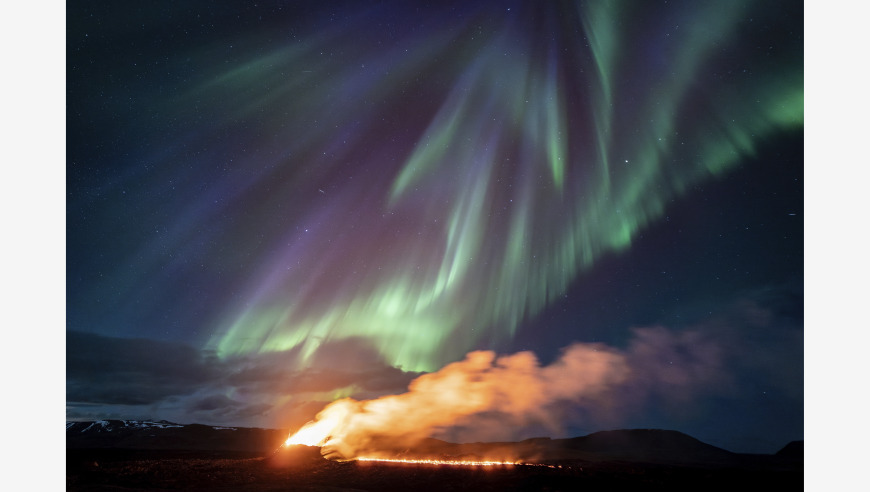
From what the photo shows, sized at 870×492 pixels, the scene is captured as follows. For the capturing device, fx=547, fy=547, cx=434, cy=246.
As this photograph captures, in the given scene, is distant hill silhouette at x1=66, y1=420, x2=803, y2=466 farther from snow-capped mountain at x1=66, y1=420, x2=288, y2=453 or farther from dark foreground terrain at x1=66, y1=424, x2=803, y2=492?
dark foreground terrain at x1=66, y1=424, x2=803, y2=492

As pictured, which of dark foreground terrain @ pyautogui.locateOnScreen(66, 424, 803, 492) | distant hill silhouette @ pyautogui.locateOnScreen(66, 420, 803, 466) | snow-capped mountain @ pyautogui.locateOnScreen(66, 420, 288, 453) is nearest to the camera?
dark foreground terrain @ pyautogui.locateOnScreen(66, 424, 803, 492)

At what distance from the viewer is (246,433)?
147500 mm

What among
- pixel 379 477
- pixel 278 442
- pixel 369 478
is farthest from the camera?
pixel 278 442

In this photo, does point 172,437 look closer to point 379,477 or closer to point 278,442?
point 278,442

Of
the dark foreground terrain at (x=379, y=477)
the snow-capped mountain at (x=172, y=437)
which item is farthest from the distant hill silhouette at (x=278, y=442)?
the dark foreground terrain at (x=379, y=477)

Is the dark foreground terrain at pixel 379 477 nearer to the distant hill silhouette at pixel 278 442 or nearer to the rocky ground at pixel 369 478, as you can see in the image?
the rocky ground at pixel 369 478

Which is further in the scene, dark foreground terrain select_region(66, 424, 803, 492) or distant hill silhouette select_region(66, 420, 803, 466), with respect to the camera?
distant hill silhouette select_region(66, 420, 803, 466)

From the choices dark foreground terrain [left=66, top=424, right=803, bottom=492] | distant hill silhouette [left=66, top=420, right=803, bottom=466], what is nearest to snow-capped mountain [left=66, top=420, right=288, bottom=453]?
distant hill silhouette [left=66, top=420, right=803, bottom=466]

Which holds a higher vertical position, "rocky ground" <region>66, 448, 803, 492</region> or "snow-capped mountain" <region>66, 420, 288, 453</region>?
"rocky ground" <region>66, 448, 803, 492</region>

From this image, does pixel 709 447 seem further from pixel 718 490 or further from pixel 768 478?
pixel 718 490

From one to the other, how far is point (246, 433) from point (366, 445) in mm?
121631

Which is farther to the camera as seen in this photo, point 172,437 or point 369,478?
point 172,437

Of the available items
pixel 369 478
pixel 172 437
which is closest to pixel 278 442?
pixel 172 437

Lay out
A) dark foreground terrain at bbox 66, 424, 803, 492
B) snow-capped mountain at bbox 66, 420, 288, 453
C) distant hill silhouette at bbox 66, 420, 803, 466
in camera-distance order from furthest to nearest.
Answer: snow-capped mountain at bbox 66, 420, 288, 453 < distant hill silhouette at bbox 66, 420, 803, 466 < dark foreground terrain at bbox 66, 424, 803, 492
